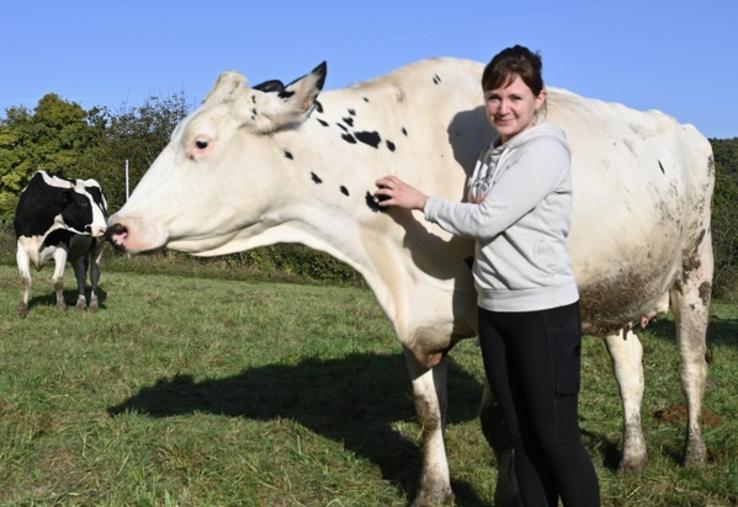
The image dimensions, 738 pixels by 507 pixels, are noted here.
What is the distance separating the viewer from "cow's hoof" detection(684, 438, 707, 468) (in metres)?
4.89

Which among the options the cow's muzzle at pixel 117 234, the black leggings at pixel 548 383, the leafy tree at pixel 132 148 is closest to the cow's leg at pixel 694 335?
the black leggings at pixel 548 383

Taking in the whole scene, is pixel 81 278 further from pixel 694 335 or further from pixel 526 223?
pixel 526 223

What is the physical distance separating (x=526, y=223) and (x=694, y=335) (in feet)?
8.82

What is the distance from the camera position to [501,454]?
406 cm

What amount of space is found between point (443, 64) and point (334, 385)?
3554 millimetres

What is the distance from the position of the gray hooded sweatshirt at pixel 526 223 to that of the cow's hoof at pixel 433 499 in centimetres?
161

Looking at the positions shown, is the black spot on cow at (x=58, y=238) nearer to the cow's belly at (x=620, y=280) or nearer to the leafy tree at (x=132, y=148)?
the cow's belly at (x=620, y=280)

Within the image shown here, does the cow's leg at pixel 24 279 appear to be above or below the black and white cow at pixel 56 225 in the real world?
below

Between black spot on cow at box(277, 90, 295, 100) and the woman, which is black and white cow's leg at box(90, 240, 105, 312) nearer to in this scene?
black spot on cow at box(277, 90, 295, 100)

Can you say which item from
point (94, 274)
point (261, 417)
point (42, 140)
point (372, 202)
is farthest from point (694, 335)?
point (42, 140)

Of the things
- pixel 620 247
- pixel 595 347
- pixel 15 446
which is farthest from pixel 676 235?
pixel 595 347

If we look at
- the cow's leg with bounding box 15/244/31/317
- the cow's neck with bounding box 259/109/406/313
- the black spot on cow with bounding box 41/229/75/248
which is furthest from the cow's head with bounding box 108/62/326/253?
the black spot on cow with bounding box 41/229/75/248

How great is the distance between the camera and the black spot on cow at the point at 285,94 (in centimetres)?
336

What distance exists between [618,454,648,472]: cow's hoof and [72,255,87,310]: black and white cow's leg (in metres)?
8.85
